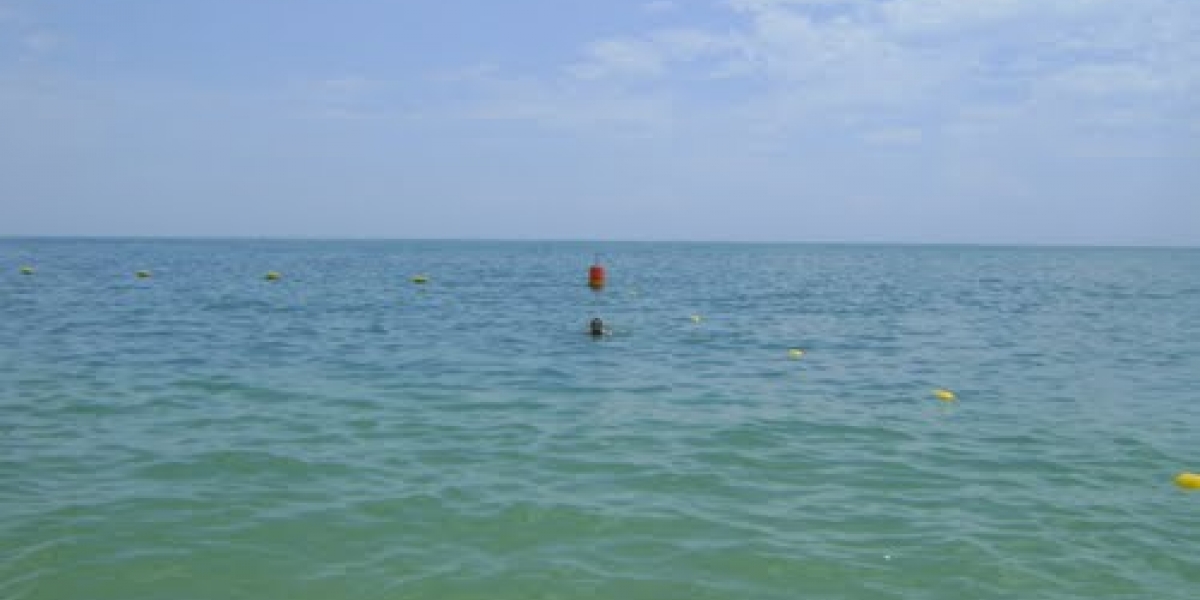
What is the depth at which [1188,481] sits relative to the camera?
10.6 meters

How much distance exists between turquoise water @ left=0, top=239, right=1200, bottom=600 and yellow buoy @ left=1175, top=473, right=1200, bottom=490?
0.36ft

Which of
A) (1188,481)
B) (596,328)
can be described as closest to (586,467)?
(1188,481)

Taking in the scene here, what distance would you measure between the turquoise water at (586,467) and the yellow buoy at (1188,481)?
11 cm

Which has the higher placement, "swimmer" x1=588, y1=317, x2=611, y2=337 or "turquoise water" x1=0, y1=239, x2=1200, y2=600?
"swimmer" x1=588, y1=317, x2=611, y2=337

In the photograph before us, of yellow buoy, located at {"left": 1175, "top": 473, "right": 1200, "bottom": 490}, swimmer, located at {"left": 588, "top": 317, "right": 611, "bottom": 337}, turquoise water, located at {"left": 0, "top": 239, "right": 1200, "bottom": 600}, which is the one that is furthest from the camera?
swimmer, located at {"left": 588, "top": 317, "right": 611, "bottom": 337}

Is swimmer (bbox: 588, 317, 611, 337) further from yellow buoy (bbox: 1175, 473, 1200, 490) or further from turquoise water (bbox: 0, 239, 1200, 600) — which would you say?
yellow buoy (bbox: 1175, 473, 1200, 490)

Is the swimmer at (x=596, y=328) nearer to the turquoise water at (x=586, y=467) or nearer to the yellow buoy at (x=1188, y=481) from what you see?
the turquoise water at (x=586, y=467)

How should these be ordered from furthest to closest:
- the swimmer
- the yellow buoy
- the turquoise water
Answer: the swimmer < the yellow buoy < the turquoise water

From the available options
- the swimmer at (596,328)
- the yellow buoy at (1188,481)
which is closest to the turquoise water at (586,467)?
the yellow buoy at (1188,481)

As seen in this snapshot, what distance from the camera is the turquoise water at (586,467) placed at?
7715 mm

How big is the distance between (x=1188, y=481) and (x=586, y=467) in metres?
6.97

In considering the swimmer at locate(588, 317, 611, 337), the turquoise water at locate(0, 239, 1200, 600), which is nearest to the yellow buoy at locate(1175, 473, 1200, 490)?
the turquoise water at locate(0, 239, 1200, 600)

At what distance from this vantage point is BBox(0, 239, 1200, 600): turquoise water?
25.3 ft

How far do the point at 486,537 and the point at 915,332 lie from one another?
21.8 m
